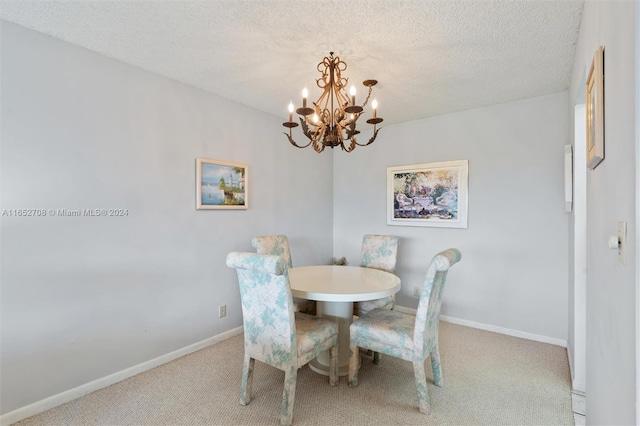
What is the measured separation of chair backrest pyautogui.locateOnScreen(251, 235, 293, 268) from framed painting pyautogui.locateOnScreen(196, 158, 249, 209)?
509 millimetres

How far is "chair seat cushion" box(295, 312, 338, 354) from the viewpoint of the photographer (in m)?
2.02

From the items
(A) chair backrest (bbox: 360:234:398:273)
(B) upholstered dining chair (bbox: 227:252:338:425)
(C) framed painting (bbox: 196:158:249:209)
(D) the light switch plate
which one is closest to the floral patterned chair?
(A) chair backrest (bbox: 360:234:398:273)

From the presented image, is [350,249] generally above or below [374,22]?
below

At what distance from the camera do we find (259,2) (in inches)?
69.2

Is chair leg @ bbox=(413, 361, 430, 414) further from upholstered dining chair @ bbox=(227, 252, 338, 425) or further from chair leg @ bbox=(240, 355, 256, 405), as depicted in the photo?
chair leg @ bbox=(240, 355, 256, 405)

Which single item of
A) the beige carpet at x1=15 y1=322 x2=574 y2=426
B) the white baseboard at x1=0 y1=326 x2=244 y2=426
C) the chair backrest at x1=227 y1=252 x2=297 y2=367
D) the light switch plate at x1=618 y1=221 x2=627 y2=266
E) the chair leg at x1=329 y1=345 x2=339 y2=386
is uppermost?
the light switch plate at x1=618 y1=221 x2=627 y2=266

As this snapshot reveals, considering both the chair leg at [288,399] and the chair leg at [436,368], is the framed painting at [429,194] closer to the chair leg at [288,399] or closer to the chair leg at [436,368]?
the chair leg at [436,368]

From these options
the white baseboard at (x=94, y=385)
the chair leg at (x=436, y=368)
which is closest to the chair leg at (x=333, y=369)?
the chair leg at (x=436, y=368)

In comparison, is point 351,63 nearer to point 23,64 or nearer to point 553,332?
point 23,64

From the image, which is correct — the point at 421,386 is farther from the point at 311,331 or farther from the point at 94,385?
the point at 94,385

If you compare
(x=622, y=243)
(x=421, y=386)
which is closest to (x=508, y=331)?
(x=421, y=386)

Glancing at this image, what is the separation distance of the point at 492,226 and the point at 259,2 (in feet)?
10.0

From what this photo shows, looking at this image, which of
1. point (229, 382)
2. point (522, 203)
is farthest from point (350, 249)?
point (229, 382)

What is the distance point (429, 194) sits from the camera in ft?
12.5
